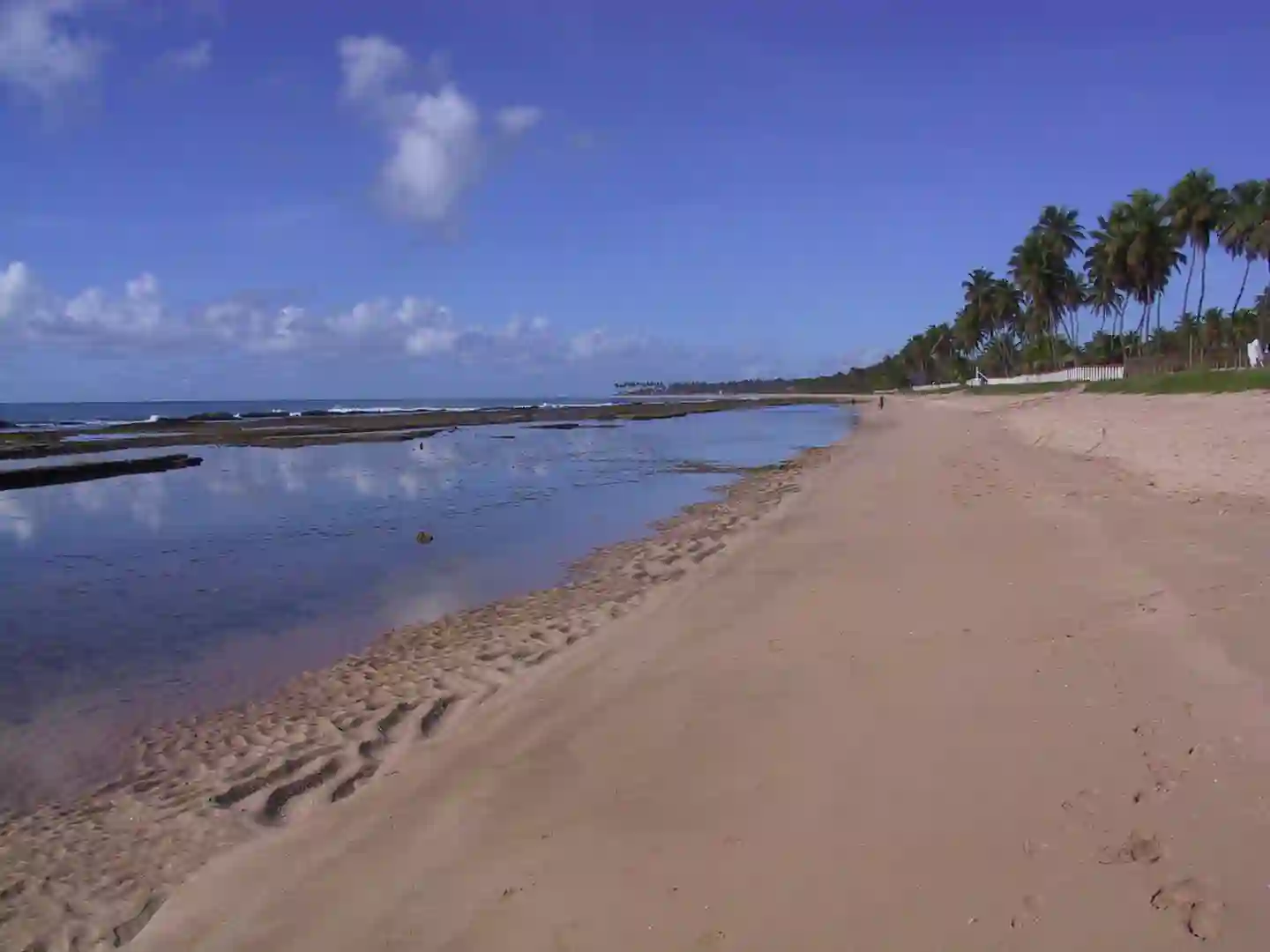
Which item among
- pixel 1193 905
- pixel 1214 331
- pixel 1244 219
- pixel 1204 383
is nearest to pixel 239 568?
pixel 1193 905

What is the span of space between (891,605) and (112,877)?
21.9 ft

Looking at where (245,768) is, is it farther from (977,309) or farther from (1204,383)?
(977,309)

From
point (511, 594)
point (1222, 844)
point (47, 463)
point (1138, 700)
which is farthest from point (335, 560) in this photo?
point (47, 463)

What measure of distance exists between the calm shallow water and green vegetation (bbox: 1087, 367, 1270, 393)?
14229 millimetres

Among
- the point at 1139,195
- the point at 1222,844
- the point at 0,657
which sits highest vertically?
the point at 1139,195

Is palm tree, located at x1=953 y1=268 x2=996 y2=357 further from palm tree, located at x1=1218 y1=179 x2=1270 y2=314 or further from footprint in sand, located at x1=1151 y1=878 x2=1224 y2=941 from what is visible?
footprint in sand, located at x1=1151 y1=878 x2=1224 y2=941

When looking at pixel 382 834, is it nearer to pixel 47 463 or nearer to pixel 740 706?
pixel 740 706

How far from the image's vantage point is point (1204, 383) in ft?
91.5

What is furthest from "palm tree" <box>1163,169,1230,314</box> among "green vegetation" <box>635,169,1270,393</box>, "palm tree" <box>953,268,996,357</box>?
"palm tree" <box>953,268,996,357</box>

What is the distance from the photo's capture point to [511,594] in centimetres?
1123

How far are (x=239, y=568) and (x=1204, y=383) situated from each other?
94.0 feet

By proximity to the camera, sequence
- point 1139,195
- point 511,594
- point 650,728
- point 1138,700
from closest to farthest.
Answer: point 1138,700, point 650,728, point 511,594, point 1139,195

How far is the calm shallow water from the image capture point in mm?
7863

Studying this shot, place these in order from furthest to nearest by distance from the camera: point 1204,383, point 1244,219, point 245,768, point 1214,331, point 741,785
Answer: point 1214,331 < point 1244,219 < point 1204,383 < point 245,768 < point 741,785
